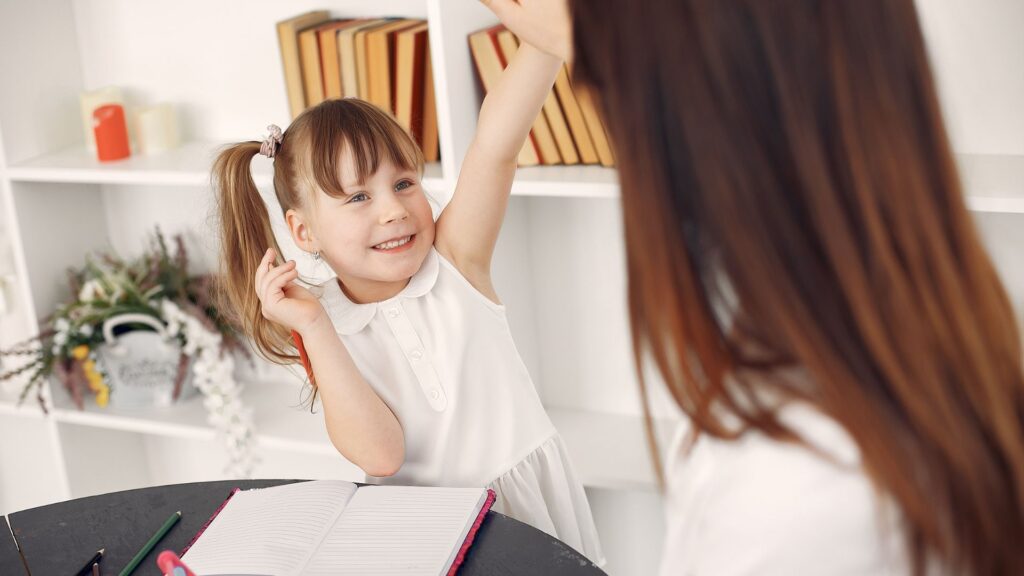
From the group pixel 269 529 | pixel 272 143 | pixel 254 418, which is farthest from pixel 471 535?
pixel 254 418

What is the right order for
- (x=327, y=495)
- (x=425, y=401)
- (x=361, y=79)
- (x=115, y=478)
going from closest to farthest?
1. (x=327, y=495)
2. (x=425, y=401)
3. (x=361, y=79)
4. (x=115, y=478)

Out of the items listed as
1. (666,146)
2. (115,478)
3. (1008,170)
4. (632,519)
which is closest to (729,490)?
(666,146)

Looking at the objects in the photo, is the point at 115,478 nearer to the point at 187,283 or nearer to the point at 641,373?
the point at 187,283

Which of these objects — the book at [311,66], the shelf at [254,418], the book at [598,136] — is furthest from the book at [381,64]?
the shelf at [254,418]

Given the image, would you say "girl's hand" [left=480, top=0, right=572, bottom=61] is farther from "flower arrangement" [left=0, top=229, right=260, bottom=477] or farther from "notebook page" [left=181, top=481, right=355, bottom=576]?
"flower arrangement" [left=0, top=229, right=260, bottom=477]

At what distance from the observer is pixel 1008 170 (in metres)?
1.58

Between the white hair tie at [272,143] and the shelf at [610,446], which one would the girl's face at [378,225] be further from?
the shelf at [610,446]

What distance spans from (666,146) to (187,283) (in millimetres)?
1708

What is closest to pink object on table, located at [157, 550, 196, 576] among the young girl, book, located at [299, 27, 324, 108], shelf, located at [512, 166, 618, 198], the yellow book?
the young girl

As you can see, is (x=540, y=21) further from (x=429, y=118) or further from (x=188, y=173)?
(x=188, y=173)

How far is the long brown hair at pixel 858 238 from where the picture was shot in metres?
0.69

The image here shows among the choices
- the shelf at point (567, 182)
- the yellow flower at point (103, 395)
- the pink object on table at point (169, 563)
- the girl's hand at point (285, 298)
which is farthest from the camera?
the yellow flower at point (103, 395)

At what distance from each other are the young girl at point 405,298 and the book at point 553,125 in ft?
1.31

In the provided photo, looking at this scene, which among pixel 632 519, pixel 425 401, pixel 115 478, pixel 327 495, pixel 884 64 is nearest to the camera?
pixel 884 64
